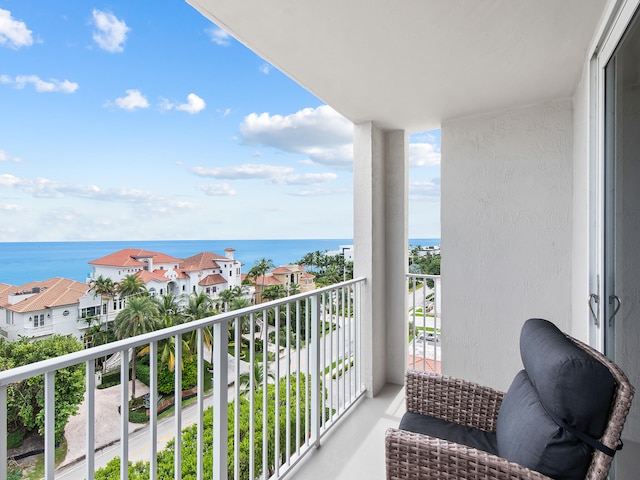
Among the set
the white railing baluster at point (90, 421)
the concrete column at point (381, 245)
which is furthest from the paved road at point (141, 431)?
the concrete column at point (381, 245)

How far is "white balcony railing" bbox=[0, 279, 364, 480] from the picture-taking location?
106 cm

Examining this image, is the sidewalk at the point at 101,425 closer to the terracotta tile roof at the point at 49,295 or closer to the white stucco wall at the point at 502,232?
the terracotta tile roof at the point at 49,295

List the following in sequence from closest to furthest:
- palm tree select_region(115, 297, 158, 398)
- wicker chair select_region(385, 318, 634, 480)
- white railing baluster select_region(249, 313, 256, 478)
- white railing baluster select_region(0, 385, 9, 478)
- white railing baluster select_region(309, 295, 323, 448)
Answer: white railing baluster select_region(0, 385, 9, 478) → wicker chair select_region(385, 318, 634, 480) → white railing baluster select_region(249, 313, 256, 478) → palm tree select_region(115, 297, 158, 398) → white railing baluster select_region(309, 295, 323, 448)

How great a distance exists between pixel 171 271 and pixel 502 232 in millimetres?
3059

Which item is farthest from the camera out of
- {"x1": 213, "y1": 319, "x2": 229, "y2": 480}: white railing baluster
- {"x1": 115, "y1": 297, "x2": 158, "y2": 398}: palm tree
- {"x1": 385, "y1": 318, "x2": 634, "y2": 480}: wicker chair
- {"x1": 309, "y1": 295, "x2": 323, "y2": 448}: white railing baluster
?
{"x1": 309, "y1": 295, "x2": 323, "y2": 448}: white railing baluster

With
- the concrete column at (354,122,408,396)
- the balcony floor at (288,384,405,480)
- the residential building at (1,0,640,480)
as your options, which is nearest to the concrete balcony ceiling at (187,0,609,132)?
the residential building at (1,0,640,480)

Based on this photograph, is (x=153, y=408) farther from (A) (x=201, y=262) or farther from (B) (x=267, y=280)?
(A) (x=201, y=262)

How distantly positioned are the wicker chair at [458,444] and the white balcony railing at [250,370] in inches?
28.4

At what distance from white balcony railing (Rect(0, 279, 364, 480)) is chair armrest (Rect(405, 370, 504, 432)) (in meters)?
0.75

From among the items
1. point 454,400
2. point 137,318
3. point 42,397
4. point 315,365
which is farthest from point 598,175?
point 137,318

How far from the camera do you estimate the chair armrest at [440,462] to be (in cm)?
117

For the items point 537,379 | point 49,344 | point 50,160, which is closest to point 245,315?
point 49,344

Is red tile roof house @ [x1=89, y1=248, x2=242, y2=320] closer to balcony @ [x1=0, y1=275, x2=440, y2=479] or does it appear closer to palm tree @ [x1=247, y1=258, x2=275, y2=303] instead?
palm tree @ [x1=247, y1=258, x2=275, y2=303]

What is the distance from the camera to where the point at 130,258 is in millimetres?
3738
